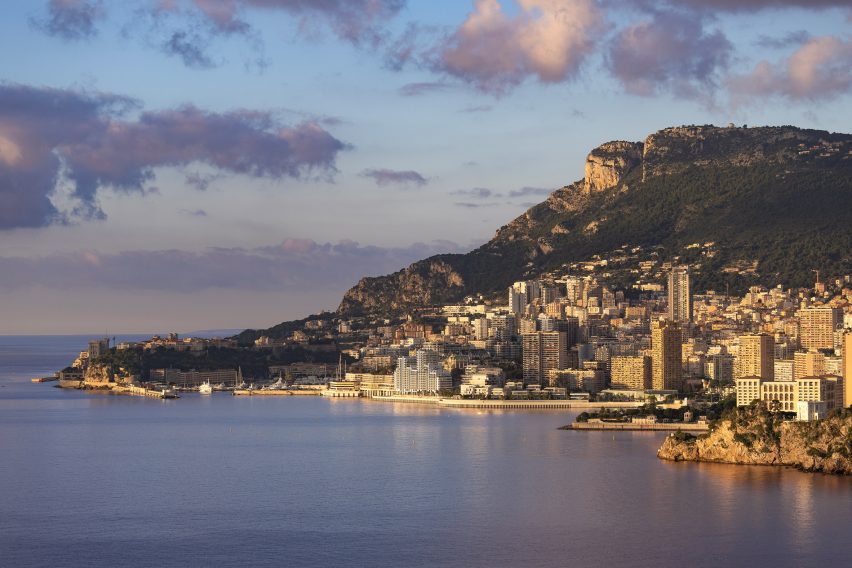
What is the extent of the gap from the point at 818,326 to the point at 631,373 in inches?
534

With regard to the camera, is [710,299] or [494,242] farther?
[494,242]

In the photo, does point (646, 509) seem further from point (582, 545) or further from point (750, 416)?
point (750, 416)

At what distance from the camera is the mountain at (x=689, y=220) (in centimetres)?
11469

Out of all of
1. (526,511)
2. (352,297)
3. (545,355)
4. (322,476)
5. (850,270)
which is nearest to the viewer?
(526,511)

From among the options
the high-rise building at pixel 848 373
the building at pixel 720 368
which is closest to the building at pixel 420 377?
the building at pixel 720 368

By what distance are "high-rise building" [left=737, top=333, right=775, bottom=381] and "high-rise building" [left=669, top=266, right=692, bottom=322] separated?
2930 cm

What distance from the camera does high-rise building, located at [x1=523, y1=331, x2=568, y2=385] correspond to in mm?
92625

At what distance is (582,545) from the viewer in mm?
32812

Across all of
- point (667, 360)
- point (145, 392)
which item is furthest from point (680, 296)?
point (145, 392)

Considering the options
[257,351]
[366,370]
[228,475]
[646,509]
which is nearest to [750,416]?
[646,509]

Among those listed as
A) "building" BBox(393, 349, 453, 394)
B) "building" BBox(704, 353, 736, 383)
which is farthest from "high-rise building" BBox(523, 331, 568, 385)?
"building" BBox(704, 353, 736, 383)

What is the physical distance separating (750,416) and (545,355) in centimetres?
4650

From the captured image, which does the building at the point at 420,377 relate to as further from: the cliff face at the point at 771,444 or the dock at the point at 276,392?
the cliff face at the point at 771,444

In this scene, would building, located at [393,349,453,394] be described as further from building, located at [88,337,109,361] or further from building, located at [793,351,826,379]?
building, located at [88,337,109,361]
